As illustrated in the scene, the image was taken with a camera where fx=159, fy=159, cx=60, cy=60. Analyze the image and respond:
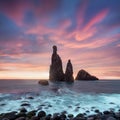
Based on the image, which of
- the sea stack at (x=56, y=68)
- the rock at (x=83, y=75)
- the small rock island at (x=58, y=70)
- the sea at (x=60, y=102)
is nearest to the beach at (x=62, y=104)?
the sea at (x=60, y=102)

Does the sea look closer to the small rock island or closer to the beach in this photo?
the beach

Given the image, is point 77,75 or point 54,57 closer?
point 54,57

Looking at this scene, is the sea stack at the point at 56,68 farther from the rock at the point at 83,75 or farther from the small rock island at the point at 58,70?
the rock at the point at 83,75

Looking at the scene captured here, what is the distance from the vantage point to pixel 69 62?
14462 cm

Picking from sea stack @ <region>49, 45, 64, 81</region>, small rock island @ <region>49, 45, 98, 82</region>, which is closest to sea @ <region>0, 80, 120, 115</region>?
small rock island @ <region>49, 45, 98, 82</region>

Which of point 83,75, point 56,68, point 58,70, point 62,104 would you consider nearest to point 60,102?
point 62,104

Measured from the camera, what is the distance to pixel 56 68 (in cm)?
14675

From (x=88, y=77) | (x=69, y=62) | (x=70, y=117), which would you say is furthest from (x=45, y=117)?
(x=88, y=77)

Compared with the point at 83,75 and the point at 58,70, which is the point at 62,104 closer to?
the point at 58,70

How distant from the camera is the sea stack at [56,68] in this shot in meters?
145

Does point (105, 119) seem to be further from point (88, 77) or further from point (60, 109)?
point (88, 77)

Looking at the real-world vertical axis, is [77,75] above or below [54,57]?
below

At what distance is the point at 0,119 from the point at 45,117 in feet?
16.5

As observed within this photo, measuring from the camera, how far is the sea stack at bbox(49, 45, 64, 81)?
145 m
